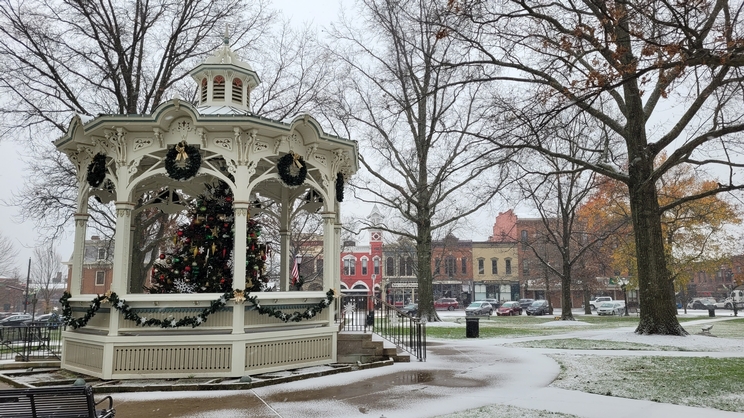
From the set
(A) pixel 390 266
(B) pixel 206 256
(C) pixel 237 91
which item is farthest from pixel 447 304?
(B) pixel 206 256

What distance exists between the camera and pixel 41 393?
17.2 ft

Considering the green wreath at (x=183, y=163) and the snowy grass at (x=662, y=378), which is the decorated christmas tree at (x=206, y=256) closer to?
the green wreath at (x=183, y=163)

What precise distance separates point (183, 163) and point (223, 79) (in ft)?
10.1

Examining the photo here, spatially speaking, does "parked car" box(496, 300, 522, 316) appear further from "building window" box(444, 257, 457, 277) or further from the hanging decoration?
the hanging decoration

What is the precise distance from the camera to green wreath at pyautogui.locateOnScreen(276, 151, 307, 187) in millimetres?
11062

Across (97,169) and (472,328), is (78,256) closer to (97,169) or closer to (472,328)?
(97,169)

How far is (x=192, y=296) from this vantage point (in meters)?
10.1

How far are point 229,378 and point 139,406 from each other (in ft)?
6.87

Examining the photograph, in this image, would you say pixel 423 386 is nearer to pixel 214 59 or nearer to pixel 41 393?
pixel 41 393

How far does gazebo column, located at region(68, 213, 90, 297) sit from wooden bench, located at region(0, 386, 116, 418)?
655cm

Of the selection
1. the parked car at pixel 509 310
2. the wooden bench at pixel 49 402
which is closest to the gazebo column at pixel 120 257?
the wooden bench at pixel 49 402

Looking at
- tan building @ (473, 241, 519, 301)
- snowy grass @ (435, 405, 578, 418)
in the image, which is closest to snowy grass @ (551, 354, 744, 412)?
snowy grass @ (435, 405, 578, 418)

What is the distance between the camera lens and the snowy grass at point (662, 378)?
825 cm

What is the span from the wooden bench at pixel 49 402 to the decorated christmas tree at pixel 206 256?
6.13 metres
